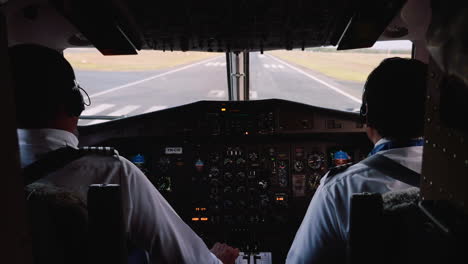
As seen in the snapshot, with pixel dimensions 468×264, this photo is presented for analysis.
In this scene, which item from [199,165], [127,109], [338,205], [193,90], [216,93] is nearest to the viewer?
[338,205]

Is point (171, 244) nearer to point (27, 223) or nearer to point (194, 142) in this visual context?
point (27, 223)

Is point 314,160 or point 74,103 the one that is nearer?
point 74,103

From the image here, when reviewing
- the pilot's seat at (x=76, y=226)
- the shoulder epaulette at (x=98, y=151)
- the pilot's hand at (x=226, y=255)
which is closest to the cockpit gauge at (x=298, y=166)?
the pilot's hand at (x=226, y=255)

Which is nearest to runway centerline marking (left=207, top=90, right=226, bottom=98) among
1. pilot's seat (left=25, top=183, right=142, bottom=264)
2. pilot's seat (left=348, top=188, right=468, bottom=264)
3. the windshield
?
the windshield

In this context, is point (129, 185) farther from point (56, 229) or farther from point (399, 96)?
point (399, 96)

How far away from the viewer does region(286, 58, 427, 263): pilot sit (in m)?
1.39

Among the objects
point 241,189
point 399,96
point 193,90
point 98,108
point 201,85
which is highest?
point 201,85

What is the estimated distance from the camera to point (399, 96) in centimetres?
145

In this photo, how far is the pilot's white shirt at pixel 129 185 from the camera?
4.82 feet

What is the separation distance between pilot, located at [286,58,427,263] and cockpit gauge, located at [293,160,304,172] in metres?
1.78

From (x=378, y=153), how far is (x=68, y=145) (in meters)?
1.19

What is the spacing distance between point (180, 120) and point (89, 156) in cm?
171

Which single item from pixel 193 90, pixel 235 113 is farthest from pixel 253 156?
pixel 193 90

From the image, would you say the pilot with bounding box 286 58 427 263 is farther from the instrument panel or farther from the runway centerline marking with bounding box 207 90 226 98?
the runway centerline marking with bounding box 207 90 226 98
